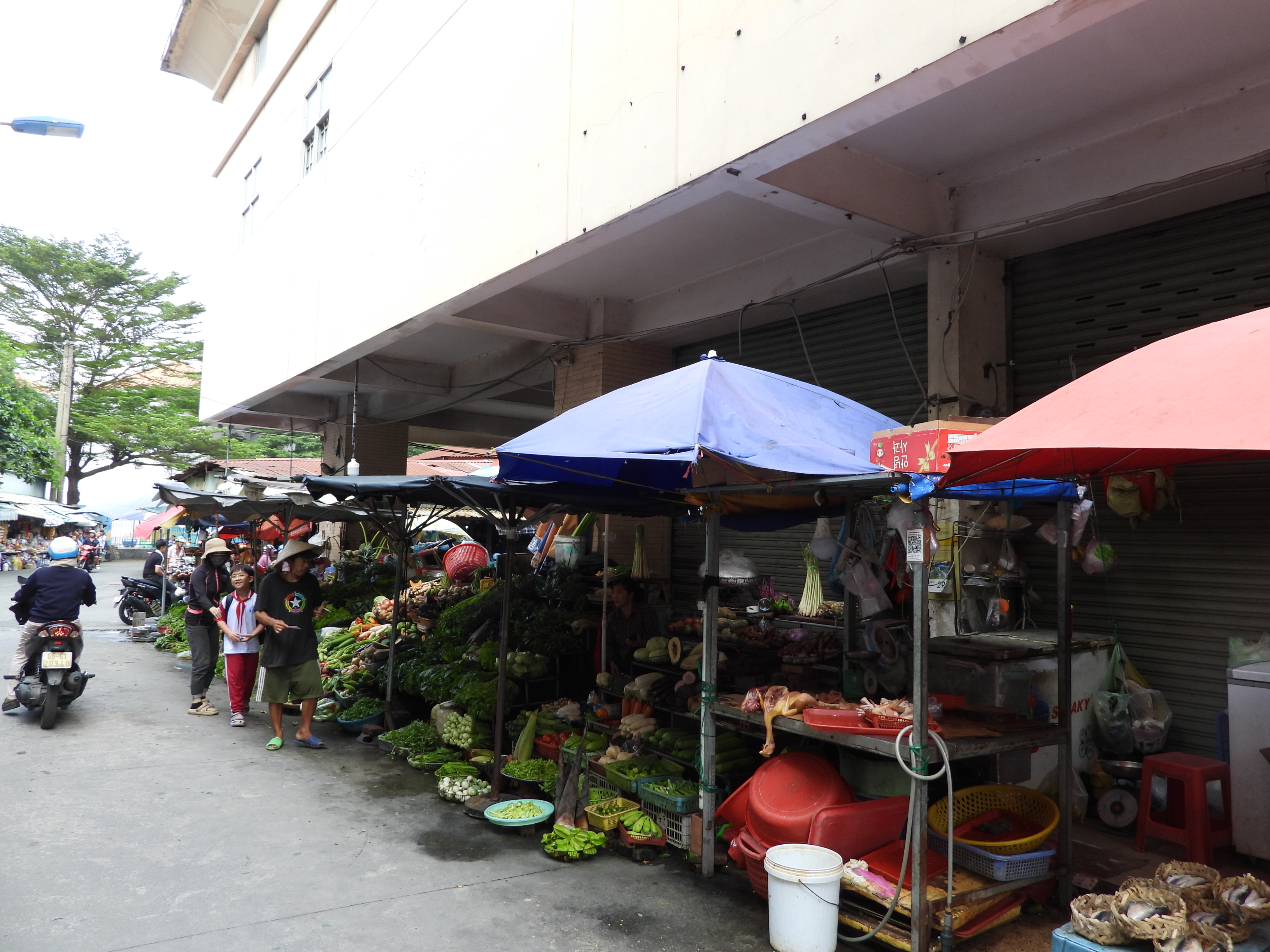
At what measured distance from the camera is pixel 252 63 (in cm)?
1792

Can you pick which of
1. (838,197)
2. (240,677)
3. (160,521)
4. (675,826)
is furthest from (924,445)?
(160,521)

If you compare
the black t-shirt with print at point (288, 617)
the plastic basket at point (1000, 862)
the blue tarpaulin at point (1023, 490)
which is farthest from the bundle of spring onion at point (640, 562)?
the plastic basket at point (1000, 862)

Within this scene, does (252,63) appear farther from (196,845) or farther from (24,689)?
(196,845)

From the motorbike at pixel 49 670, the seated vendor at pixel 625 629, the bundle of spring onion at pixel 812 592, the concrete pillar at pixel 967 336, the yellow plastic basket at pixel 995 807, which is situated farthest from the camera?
the motorbike at pixel 49 670

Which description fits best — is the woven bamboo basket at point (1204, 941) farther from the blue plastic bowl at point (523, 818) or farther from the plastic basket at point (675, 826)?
the blue plastic bowl at point (523, 818)

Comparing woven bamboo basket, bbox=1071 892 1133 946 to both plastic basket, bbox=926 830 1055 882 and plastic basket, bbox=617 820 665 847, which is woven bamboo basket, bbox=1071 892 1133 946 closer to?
Result: plastic basket, bbox=926 830 1055 882

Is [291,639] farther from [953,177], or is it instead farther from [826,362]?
[953,177]

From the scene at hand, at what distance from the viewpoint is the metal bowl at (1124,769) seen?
5.62 metres

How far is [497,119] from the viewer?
28.4ft

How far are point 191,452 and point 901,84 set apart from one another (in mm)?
35423

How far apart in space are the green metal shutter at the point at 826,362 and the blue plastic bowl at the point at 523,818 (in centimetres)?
328

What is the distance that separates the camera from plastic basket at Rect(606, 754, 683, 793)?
6027 mm

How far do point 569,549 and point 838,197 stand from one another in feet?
19.5

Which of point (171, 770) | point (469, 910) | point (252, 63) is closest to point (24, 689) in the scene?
point (171, 770)
